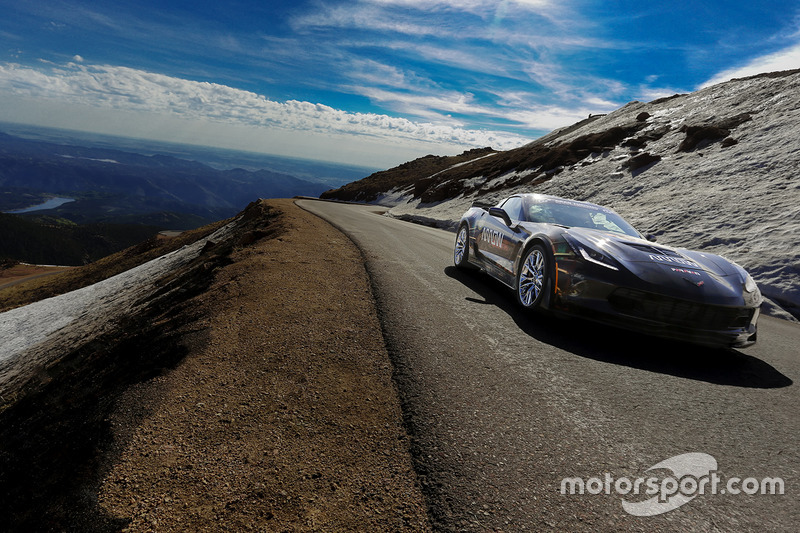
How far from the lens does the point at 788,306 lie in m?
8.55

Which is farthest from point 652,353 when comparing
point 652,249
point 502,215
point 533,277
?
point 502,215

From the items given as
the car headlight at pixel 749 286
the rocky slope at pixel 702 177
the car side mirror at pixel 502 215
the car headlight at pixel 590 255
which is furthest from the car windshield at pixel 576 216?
the rocky slope at pixel 702 177

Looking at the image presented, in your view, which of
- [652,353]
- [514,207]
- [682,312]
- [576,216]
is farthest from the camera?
[514,207]

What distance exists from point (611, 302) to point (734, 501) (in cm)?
223

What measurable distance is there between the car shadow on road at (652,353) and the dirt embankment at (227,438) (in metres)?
1.94

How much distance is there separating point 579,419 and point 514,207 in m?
4.45

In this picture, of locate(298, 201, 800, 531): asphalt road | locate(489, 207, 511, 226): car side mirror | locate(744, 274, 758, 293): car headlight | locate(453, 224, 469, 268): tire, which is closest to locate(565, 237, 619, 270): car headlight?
locate(298, 201, 800, 531): asphalt road

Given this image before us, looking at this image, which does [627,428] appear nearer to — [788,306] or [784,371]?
[784,371]

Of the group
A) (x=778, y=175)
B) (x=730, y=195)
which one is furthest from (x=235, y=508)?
(x=778, y=175)

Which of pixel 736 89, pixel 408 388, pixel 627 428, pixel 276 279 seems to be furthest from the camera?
pixel 736 89

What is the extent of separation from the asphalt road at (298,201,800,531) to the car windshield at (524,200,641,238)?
166 cm

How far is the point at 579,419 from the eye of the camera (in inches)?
102

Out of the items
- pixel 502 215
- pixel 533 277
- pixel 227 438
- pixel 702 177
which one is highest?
pixel 702 177

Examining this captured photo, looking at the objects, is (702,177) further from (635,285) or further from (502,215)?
(635,285)
